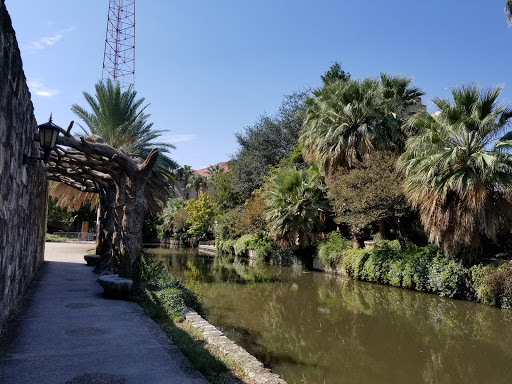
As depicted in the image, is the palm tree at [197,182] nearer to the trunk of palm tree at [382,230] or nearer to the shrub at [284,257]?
the shrub at [284,257]

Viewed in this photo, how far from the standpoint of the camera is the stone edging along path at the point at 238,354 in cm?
481

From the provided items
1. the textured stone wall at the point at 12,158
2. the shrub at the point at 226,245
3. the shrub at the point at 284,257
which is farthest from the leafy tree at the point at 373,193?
the shrub at the point at 226,245

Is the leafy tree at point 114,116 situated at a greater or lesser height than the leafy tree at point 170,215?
greater

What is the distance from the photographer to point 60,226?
46531mm

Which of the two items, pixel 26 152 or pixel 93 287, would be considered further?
pixel 93 287

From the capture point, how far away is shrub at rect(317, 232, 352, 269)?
19.1 m

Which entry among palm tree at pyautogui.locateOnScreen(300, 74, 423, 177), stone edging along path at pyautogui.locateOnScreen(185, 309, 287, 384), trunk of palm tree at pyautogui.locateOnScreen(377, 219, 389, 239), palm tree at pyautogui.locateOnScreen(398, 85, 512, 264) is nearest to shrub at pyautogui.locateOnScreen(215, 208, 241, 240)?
palm tree at pyautogui.locateOnScreen(300, 74, 423, 177)

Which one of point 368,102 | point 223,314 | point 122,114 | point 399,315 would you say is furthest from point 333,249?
point 122,114

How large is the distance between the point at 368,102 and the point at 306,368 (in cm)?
1466

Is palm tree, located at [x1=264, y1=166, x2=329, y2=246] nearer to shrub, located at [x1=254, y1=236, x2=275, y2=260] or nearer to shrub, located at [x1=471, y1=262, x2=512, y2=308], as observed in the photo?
shrub, located at [x1=254, y1=236, x2=275, y2=260]

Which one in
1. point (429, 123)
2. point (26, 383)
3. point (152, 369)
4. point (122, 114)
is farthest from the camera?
point (122, 114)

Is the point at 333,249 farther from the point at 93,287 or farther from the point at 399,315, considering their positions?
the point at 93,287

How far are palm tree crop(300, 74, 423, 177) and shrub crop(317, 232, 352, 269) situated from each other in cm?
349

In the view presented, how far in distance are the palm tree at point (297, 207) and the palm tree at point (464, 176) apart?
7.30 meters
